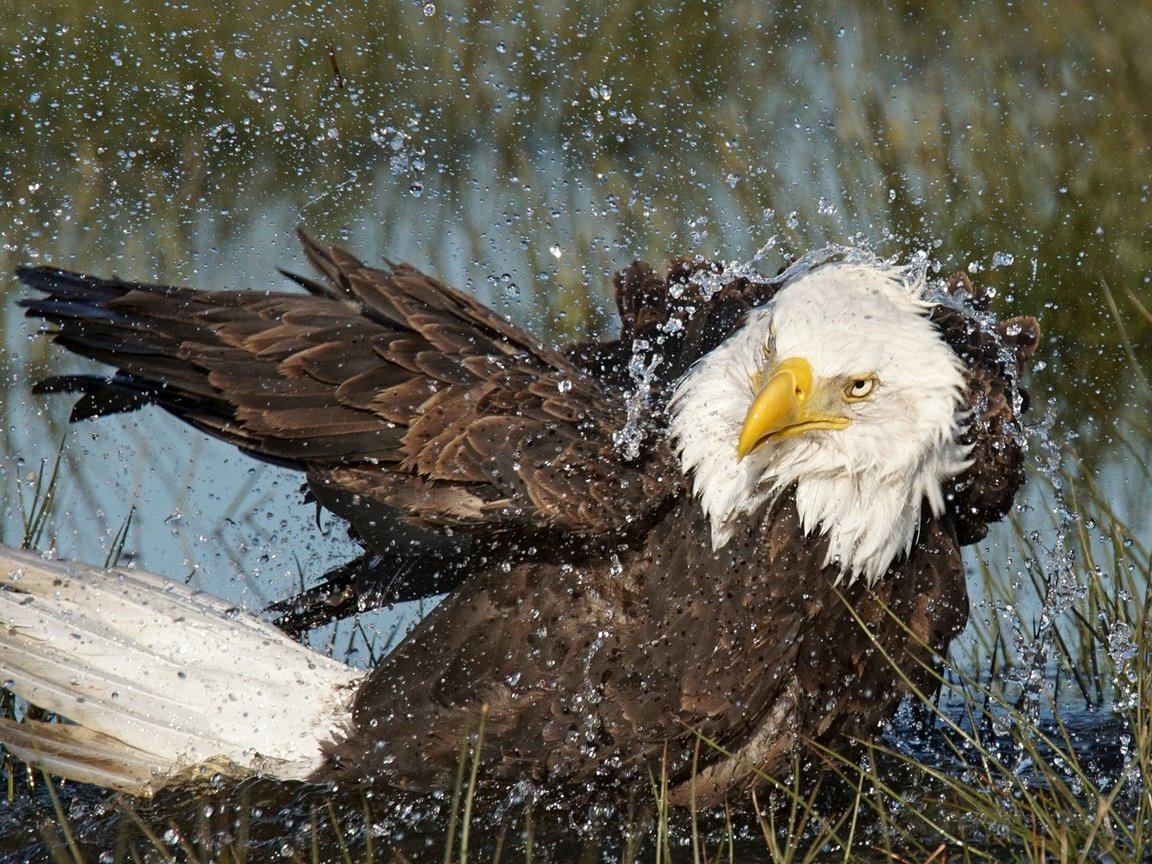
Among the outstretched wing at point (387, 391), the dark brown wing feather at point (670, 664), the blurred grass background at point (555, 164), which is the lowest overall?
the dark brown wing feather at point (670, 664)

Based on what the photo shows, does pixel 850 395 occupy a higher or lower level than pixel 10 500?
lower

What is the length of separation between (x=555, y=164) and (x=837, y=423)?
4477 millimetres

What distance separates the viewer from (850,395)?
145 inches

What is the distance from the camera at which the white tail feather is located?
414cm

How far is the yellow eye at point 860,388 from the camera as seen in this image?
3.68 m

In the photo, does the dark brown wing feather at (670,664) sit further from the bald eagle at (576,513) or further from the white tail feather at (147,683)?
the white tail feather at (147,683)

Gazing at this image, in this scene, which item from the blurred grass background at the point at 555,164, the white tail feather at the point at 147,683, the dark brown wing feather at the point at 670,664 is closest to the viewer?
the dark brown wing feather at the point at 670,664

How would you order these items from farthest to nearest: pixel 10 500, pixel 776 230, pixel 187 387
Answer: pixel 776 230
pixel 10 500
pixel 187 387

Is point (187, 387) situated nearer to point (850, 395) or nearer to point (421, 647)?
point (421, 647)

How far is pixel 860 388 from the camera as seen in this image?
3.69 metres

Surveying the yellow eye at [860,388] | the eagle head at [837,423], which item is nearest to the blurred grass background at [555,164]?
the eagle head at [837,423]

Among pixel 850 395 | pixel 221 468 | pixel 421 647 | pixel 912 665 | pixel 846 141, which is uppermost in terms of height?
pixel 846 141

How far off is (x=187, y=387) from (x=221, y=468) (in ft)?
6.93

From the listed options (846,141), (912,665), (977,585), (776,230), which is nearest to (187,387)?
(912,665)
